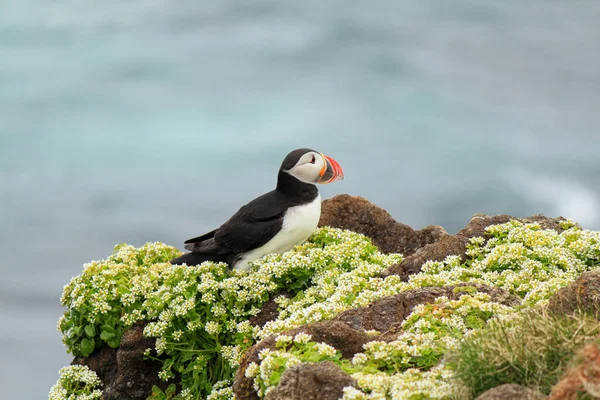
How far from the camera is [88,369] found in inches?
411

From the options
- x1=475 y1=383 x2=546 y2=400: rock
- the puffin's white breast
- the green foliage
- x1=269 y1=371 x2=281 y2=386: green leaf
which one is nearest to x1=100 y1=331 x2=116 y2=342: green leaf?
the puffin's white breast

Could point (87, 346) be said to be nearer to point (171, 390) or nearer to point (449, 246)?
point (171, 390)

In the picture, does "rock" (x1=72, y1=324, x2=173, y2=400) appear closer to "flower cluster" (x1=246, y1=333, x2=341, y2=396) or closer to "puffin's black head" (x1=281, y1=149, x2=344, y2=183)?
"puffin's black head" (x1=281, y1=149, x2=344, y2=183)

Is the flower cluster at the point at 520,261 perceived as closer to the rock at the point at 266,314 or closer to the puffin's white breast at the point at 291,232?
the rock at the point at 266,314

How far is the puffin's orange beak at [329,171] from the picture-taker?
37.1ft

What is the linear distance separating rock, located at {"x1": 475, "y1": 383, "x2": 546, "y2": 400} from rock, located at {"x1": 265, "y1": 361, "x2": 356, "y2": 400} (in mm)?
1125

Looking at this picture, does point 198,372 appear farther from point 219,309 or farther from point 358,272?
point 358,272

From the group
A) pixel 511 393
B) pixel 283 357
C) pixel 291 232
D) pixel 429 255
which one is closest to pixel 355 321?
pixel 283 357

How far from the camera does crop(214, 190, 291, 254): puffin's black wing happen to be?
1052 centimetres

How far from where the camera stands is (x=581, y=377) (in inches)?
165

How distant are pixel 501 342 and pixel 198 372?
5.38 metres

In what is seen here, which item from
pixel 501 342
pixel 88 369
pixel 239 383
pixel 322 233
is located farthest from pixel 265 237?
pixel 501 342

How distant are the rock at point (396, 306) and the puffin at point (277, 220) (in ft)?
11.4

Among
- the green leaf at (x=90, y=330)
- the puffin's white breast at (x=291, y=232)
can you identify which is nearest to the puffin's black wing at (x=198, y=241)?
the puffin's white breast at (x=291, y=232)
